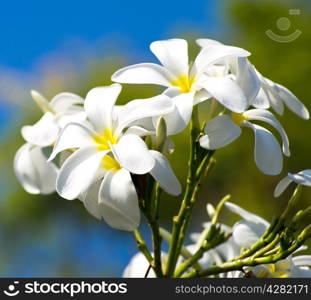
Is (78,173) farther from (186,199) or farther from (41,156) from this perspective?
(41,156)

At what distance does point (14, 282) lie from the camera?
0.93 m

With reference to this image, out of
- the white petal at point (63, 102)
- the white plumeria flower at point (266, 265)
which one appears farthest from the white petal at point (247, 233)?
the white petal at point (63, 102)

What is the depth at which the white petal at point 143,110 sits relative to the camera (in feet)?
2.46

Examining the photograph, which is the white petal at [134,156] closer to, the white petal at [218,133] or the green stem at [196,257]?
the white petal at [218,133]

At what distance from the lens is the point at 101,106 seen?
2.75ft

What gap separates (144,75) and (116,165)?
13 centimetres

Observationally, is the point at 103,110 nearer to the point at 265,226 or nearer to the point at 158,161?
the point at 158,161

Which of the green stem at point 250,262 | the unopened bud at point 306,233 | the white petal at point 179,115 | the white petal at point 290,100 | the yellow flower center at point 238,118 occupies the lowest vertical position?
the green stem at point 250,262

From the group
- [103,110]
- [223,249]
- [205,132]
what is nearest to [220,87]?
[205,132]

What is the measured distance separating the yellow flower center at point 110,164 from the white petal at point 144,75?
0.33ft

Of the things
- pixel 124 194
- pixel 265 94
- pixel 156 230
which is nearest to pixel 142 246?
pixel 156 230

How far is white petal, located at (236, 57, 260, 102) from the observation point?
0.80 m

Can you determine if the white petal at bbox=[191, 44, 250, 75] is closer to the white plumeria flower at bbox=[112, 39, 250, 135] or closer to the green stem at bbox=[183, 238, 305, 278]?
the white plumeria flower at bbox=[112, 39, 250, 135]

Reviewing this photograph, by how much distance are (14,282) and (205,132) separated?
0.37 meters
